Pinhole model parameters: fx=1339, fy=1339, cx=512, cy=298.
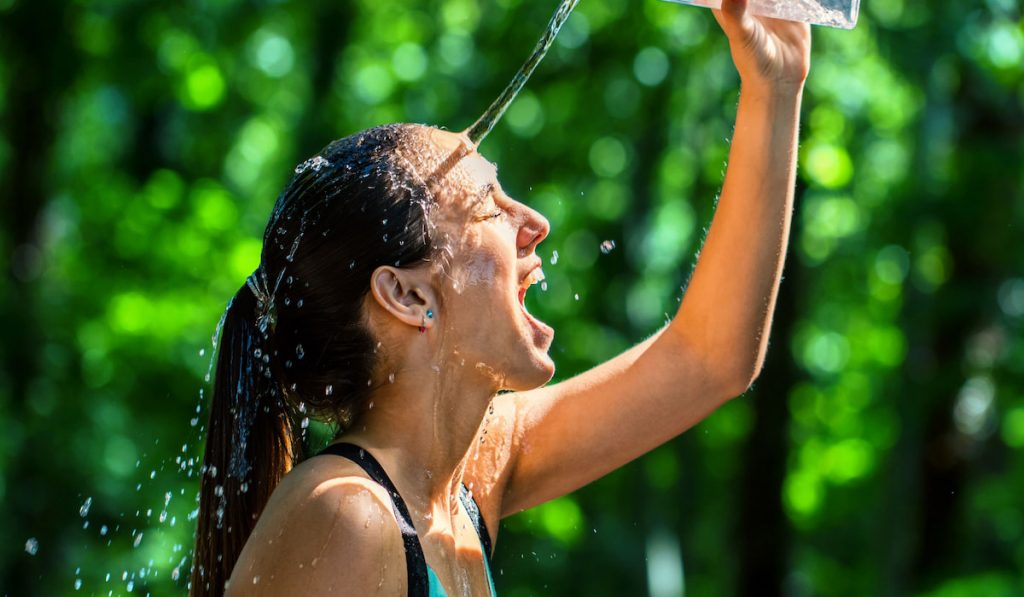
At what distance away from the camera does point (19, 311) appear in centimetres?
912

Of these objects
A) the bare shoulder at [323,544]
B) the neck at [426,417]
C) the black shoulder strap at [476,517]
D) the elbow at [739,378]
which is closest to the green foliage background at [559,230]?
the elbow at [739,378]

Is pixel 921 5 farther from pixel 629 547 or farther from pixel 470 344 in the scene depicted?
pixel 470 344

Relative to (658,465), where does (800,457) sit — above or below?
below

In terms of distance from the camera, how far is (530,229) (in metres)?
2.30

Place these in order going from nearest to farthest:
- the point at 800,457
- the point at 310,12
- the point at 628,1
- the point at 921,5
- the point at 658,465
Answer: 1. the point at 921,5
2. the point at 628,1
3. the point at 310,12
4. the point at 658,465
5. the point at 800,457

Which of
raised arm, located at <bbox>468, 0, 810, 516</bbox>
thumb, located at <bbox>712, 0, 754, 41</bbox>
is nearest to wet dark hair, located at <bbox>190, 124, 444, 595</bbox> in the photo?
raised arm, located at <bbox>468, 0, 810, 516</bbox>

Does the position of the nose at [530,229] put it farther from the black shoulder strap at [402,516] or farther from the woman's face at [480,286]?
the black shoulder strap at [402,516]

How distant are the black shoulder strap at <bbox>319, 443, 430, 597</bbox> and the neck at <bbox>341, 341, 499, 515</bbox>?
60 mm

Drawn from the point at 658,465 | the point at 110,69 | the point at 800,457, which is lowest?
the point at 800,457

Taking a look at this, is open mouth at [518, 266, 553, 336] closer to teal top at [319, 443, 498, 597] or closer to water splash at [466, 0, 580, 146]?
water splash at [466, 0, 580, 146]

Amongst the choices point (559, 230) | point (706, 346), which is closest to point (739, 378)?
point (706, 346)

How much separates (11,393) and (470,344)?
25.0 feet

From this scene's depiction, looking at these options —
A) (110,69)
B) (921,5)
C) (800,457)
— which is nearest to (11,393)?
(110,69)

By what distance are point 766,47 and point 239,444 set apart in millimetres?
1125
